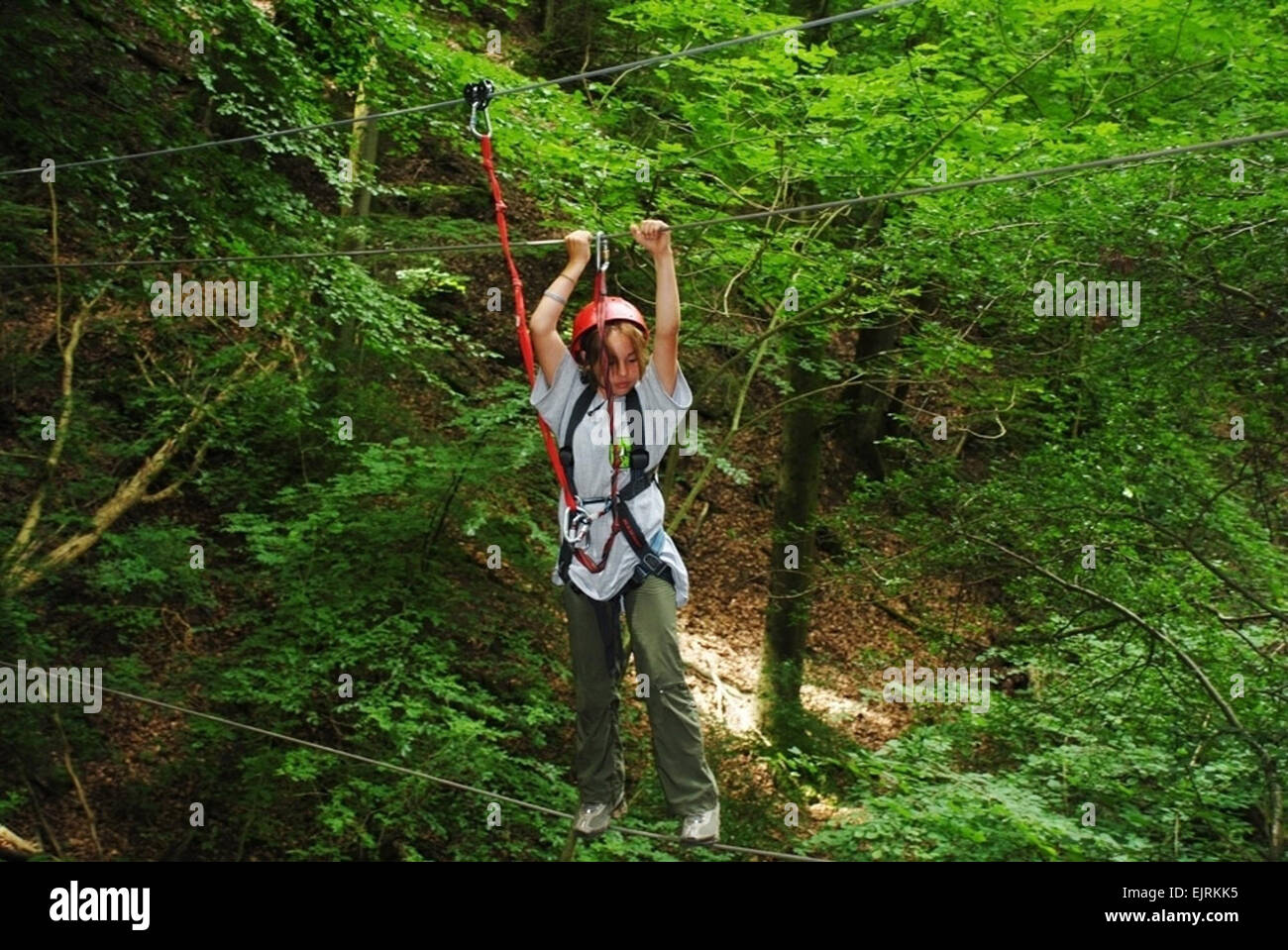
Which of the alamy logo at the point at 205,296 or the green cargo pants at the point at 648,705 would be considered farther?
the alamy logo at the point at 205,296

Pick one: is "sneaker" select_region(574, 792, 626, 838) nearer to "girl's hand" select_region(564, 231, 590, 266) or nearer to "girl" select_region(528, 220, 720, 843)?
"girl" select_region(528, 220, 720, 843)

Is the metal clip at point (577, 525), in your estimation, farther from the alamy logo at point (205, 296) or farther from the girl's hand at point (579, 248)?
the alamy logo at point (205, 296)

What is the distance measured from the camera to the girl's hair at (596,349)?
3307 millimetres

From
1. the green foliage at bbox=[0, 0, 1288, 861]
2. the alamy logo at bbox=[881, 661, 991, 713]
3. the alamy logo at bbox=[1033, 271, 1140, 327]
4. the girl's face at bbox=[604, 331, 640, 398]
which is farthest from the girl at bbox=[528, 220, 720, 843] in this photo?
the alamy logo at bbox=[881, 661, 991, 713]

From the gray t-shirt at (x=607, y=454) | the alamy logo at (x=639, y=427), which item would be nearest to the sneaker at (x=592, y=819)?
the gray t-shirt at (x=607, y=454)

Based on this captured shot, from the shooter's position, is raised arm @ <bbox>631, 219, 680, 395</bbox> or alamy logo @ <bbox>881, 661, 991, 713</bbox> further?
alamy logo @ <bbox>881, 661, 991, 713</bbox>

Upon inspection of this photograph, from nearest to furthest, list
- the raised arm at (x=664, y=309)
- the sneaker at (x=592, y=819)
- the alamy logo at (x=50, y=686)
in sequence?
the raised arm at (x=664, y=309) < the sneaker at (x=592, y=819) < the alamy logo at (x=50, y=686)

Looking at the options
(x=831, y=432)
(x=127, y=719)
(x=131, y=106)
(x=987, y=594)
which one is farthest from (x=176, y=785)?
(x=831, y=432)

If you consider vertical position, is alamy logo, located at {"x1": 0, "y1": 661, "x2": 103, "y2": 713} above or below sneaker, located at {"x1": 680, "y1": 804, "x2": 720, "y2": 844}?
above

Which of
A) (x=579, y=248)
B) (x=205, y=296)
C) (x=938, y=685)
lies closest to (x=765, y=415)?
(x=938, y=685)

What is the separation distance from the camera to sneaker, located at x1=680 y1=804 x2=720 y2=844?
Result: 3430 millimetres

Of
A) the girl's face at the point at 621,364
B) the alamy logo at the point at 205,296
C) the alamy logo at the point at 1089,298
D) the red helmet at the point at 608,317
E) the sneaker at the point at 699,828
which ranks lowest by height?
the sneaker at the point at 699,828

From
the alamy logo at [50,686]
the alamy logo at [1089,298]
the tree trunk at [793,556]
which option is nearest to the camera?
the alamy logo at [1089,298]

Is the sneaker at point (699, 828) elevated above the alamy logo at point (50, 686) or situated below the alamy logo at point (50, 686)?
below
